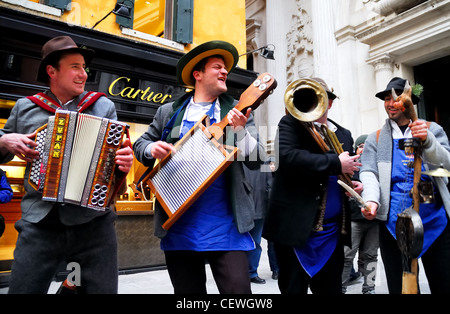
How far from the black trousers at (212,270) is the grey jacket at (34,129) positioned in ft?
1.92

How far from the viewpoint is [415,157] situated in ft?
7.50

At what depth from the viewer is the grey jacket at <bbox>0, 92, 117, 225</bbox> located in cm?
193

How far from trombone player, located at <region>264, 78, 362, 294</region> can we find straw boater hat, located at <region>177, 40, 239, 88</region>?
1.72 feet

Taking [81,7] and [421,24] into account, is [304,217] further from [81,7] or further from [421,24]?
[421,24]

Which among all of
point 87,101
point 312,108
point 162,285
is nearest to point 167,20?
point 162,285

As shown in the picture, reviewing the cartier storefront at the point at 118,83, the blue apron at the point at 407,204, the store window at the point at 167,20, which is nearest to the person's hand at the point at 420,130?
the blue apron at the point at 407,204

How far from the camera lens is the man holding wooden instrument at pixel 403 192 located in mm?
2270

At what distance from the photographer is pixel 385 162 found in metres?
2.57

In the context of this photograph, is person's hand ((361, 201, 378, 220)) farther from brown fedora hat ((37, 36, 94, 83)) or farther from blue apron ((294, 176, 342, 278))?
brown fedora hat ((37, 36, 94, 83))

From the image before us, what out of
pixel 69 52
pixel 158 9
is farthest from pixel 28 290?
pixel 158 9
